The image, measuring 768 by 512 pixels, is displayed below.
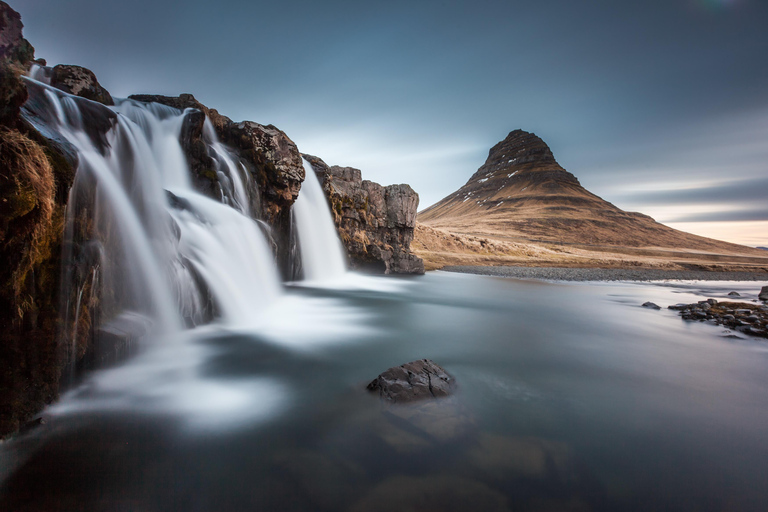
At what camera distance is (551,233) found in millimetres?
115188

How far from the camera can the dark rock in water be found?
628 centimetres

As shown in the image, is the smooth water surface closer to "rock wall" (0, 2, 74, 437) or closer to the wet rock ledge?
"rock wall" (0, 2, 74, 437)

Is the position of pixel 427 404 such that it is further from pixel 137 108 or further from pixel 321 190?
pixel 321 190

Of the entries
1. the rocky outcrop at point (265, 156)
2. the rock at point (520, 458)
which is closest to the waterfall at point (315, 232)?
the rocky outcrop at point (265, 156)

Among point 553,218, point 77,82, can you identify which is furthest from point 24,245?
point 553,218

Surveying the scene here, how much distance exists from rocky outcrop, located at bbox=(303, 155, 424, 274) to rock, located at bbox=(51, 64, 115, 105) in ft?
52.0

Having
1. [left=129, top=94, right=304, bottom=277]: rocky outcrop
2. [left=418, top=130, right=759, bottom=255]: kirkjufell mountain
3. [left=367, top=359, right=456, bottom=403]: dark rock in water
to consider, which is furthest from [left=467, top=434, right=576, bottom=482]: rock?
[left=418, top=130, right=759, bottom=255]: kirkjufell mountain

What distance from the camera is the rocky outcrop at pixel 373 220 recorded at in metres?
30.1

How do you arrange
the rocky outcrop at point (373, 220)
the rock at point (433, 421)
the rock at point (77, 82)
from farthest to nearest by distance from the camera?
the rocky outcrop at point (373, 220)
the rock at point (77, 82)
the rock at point (433, 421)

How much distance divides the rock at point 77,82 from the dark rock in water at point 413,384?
16008 mm

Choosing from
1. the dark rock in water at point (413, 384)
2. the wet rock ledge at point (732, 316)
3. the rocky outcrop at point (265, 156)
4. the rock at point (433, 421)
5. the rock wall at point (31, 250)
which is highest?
the rocky outcrop at point (265, 156)

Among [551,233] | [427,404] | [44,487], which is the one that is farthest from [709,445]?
[551,233]

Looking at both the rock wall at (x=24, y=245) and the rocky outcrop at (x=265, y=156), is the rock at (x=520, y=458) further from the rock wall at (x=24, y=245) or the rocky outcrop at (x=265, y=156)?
the rocky outcrop at (x=265, y=156)

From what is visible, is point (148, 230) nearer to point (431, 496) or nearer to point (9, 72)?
point (9, 72)
